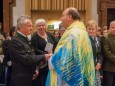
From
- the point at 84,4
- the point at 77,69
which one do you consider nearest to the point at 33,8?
the point at 84,4

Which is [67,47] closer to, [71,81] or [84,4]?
[71,81]

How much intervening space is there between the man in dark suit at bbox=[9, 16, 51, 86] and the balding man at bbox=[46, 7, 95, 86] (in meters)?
0.39

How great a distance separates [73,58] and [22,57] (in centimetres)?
71

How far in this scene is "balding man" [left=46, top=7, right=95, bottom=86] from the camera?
11.9 ft

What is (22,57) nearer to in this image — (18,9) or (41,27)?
(41,27)

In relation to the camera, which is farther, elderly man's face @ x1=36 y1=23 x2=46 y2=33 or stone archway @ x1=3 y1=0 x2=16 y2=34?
stone archway @ x1=3 y1=0 x2=16 y2=34

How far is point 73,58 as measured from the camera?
11.9 ft

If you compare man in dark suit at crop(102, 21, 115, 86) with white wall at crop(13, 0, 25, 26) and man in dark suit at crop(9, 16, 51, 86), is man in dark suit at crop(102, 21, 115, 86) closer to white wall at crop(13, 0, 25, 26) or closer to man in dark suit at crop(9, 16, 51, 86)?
man in dark suit at crop(9, 16, 51, 86)

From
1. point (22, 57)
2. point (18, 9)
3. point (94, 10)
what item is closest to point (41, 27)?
point (22, 57)

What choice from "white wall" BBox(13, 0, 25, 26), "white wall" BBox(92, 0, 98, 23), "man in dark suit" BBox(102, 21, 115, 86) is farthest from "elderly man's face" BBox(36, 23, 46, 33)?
"white wall" BBox(92, 0, 98, 23)

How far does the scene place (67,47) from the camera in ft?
11.9

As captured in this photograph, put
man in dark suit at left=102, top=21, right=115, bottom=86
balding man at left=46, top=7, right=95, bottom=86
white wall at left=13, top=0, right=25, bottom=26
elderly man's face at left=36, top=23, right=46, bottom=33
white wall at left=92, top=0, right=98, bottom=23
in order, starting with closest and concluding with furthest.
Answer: balding man at left=46, top=7, right=95, bottom=86 → elderly man's face at left=36, top=23, right=46, bottom=33 → man in dark suit at left=102, top=21, right=115, bottom=86 → white wall at left=13, top=0, right=25, bottom=26 → white wall at left=92, top=0, right=98, bottom=23

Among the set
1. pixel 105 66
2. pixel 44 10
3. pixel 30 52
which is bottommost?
pixel 105 66

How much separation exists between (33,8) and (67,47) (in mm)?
6469
